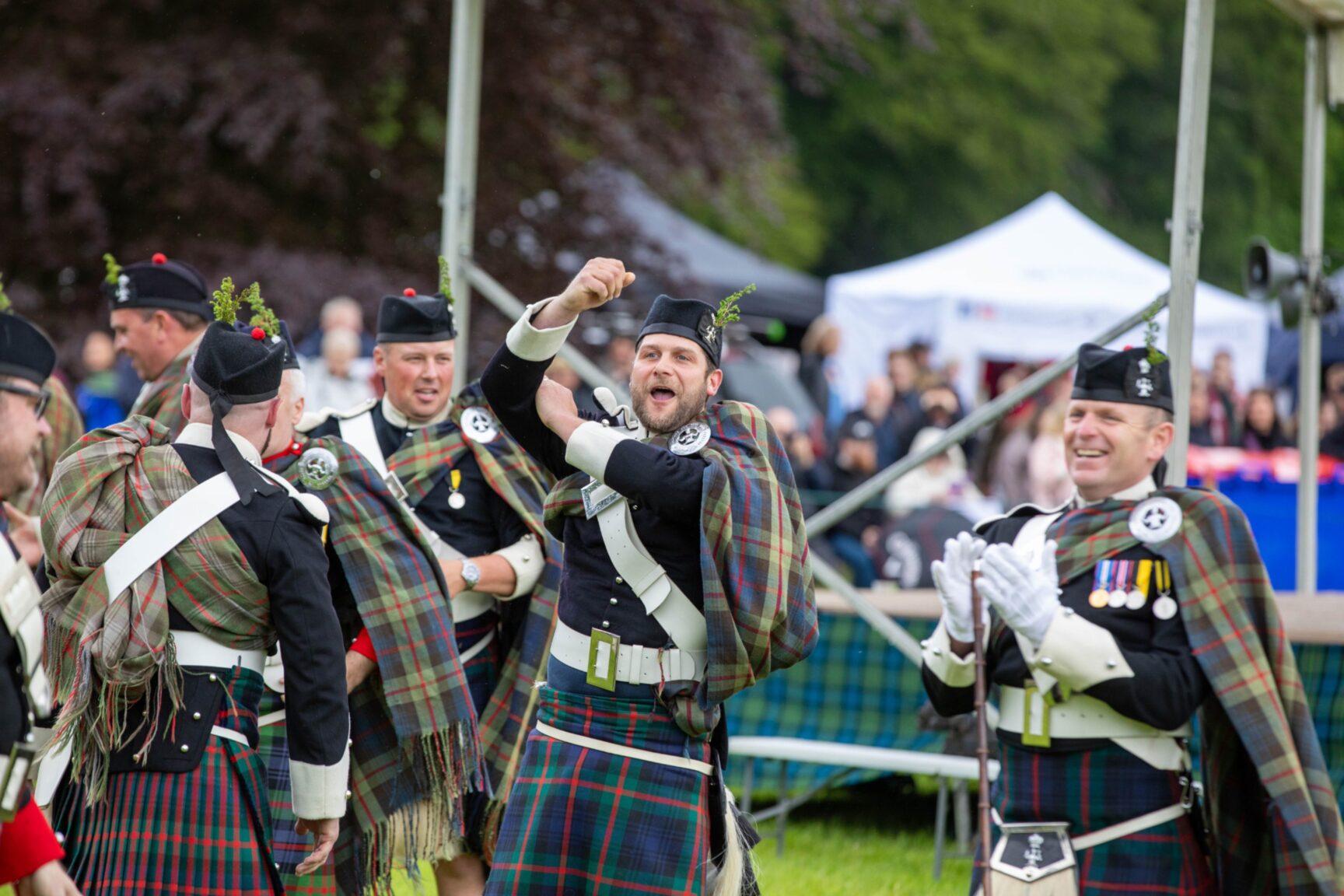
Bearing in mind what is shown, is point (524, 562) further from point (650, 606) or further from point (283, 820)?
point (650, 606)

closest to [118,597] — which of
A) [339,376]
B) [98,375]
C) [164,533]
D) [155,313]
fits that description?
[164,533]

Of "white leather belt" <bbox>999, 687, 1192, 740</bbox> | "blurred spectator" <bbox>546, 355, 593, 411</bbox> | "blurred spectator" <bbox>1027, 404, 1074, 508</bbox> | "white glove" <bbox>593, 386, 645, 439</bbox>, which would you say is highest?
"blurred spectator" <bbox>546, 355, 593, 411</bbox>

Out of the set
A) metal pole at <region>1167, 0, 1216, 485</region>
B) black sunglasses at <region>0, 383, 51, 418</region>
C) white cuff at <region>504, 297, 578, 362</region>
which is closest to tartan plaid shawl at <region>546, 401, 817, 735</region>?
white cuff at <region>504, 297, 578, 362</region>

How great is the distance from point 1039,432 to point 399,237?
4.69m

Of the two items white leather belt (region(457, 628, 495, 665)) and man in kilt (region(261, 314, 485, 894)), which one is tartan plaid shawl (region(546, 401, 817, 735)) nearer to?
man in kilt (region(261, 314, 485, 894))

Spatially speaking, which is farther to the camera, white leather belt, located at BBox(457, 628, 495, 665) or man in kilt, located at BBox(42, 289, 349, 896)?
white leather belt, located at BBox(457, 628, 495, 665)

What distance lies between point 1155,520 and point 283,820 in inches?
95.9

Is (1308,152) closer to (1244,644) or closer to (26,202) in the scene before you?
(1244,644)

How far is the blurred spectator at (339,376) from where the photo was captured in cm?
985

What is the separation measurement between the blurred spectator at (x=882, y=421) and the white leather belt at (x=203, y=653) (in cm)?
901

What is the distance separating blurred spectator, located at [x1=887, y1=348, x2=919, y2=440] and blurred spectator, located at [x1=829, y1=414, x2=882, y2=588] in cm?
25

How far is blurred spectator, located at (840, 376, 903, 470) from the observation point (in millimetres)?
12648

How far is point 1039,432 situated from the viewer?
12.2 m

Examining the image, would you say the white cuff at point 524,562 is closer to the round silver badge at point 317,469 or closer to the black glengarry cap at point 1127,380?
the round silver badge at point 317,469
